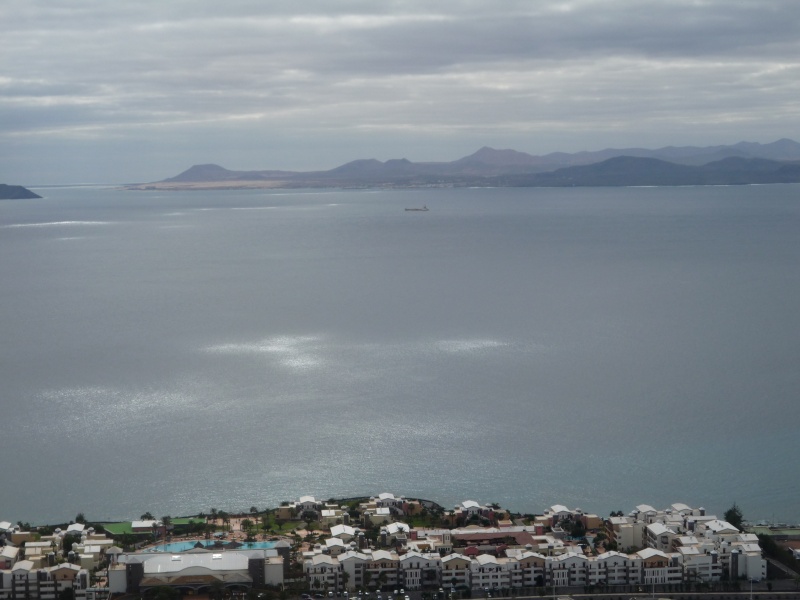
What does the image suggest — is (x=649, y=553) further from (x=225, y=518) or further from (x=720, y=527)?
(x=225, y=518)

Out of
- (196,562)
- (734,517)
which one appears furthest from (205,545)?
(734,517)

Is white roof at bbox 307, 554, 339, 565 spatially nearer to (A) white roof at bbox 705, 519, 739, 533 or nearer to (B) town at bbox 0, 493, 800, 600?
(B) town at bbox 0, 493, 800, 600

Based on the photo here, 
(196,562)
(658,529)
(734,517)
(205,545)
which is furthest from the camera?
(734,517)

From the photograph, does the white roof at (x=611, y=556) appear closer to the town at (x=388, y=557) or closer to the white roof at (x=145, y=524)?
the town at (x=388, y=557)

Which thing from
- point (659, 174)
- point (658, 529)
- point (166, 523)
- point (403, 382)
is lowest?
point (166, 523)

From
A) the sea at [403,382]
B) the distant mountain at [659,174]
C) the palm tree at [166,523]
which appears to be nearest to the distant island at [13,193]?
the distant mountain at [659,174]

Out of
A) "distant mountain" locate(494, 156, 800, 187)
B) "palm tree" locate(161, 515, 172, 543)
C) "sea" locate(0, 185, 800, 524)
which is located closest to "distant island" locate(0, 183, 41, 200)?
"distant mountain" locate(494, 156, 800, 187)

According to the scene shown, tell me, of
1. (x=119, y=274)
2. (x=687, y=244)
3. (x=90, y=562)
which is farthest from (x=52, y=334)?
(x=687, y=244)
